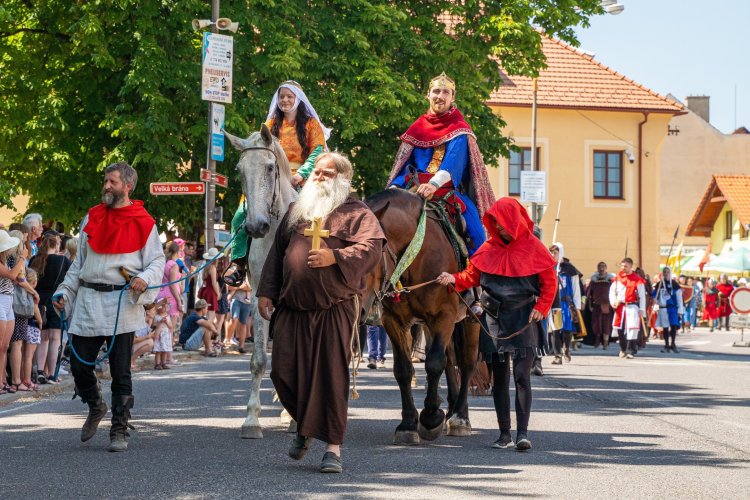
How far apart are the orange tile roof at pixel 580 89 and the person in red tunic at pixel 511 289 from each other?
44.3m

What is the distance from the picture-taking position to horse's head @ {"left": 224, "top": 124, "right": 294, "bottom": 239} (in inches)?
404

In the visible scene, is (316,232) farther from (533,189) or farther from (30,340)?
(533,189)

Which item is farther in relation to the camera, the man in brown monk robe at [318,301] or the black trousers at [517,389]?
the black trousers at [517,389]

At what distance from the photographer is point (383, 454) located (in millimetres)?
9648

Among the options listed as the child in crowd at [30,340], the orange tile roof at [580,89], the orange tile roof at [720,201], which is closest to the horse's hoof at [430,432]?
the child in crowd at [30,340]

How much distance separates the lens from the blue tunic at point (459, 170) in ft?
36.7

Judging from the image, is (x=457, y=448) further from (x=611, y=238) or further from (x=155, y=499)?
(x=611, y=238)

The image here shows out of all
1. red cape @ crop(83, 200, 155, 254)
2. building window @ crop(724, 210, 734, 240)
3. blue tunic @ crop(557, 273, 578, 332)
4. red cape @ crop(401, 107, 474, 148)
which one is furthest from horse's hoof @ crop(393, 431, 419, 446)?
building window @ crop(724, 210, 734, 240)

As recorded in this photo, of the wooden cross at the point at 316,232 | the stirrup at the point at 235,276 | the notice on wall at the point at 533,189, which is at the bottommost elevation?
the stirrup at the point at 235,276

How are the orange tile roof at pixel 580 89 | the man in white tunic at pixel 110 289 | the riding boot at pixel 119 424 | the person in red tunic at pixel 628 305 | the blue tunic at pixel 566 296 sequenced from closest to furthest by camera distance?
1. the riding boot at pixel 119 424
2. the man in white tunic at pixel 110 289
3. the blue tunic at pixel 566 296
4. the person in red tunic at pixel 628 305
5. the orange tile roof at pixel 580 89

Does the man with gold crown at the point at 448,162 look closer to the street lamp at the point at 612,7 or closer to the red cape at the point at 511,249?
the red cape at the point at 511,249

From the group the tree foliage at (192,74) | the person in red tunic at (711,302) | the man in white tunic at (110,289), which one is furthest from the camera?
the person in red tunic at (711,302)

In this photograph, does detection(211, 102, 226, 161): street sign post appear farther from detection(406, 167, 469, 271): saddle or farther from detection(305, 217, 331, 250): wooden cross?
detection(305, 217, 331, 250): wooden cross

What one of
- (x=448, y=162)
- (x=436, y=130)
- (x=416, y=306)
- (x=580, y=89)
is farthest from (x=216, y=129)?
(x=580, y=89)
